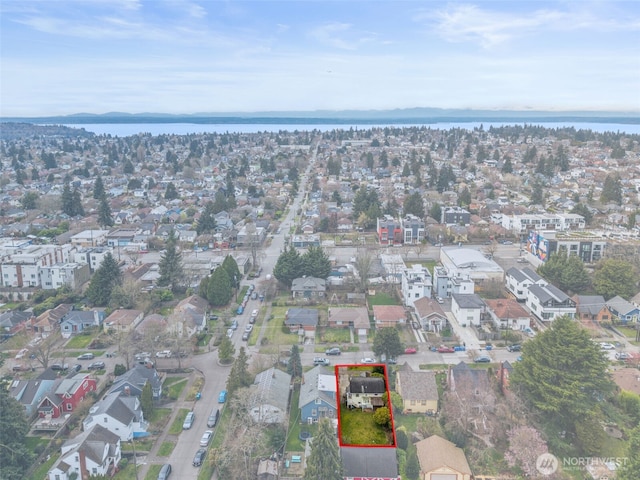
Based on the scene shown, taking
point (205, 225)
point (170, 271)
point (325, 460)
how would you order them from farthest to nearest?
point (205, 225) < point (170, 271) < point (325, 460)

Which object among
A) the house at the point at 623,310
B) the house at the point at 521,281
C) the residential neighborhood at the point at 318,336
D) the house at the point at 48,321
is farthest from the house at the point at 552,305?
the house at the point at 48,321

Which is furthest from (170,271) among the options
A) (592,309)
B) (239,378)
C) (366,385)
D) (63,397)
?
(366,385)

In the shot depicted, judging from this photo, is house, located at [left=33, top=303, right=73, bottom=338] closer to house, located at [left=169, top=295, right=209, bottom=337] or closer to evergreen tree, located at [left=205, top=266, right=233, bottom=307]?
house, located at [left=169, top=295, right=209, bottom=337]

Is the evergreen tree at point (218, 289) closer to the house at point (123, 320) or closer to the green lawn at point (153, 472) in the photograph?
the house at point (123, 320)

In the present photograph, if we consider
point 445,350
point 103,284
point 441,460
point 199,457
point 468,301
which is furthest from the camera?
point 103,284

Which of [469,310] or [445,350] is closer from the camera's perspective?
[445,350]

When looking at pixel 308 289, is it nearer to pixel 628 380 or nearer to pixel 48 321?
pixel 48 321

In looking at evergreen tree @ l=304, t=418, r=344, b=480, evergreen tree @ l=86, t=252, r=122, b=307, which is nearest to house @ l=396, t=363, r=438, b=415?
evergreen tree @ l=304, t=418, r=344, b=480
